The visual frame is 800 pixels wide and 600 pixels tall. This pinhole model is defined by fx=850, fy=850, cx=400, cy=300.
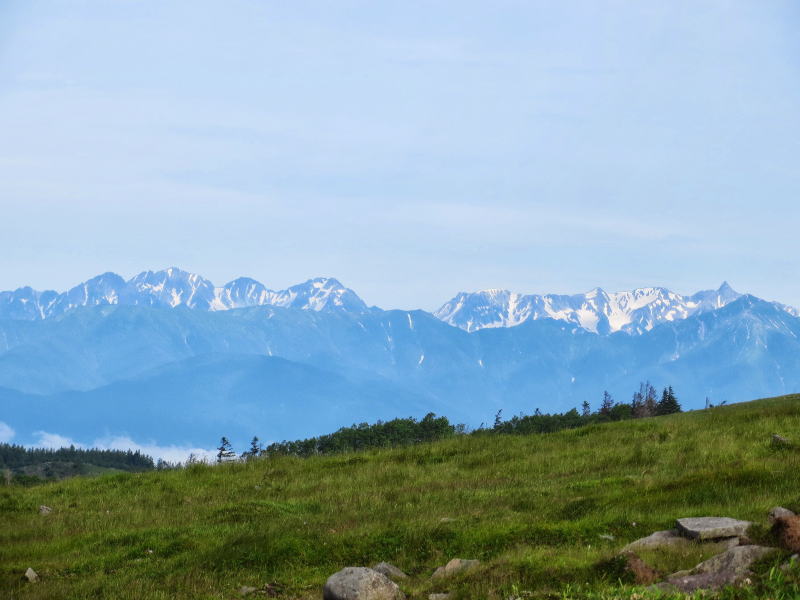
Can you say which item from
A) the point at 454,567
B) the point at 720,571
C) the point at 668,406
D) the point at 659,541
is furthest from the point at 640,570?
the point at 668,406

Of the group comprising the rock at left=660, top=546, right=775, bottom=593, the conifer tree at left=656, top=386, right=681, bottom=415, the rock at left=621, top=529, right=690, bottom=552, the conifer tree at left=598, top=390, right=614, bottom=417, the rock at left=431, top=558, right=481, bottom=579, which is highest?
the conifer tree at left=598, top=390, right=614, bottom=417

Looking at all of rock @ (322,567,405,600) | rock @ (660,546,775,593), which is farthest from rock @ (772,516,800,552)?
rock @ (322,567,405,600)

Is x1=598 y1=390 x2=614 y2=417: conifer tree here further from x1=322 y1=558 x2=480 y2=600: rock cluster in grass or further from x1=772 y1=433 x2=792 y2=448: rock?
x1=322 y1=558 x2=480 y2=600: rock cluster in grass

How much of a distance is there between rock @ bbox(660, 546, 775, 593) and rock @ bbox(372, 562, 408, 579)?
15.6 ft

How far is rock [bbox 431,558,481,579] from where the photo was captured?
14297 mm

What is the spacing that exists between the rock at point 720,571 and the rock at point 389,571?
476 cm

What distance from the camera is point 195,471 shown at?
29578 mm

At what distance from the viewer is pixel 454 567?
14.6 m

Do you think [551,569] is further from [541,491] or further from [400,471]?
[400,471]

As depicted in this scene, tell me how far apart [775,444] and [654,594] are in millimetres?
16627

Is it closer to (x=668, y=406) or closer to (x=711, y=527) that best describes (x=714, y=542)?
(x=711, y=527)

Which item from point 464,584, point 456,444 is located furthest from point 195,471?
point 464,584

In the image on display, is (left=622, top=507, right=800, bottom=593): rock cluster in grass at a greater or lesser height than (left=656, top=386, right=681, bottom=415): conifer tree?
lesser

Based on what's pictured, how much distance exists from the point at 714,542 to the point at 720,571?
7.84ft
